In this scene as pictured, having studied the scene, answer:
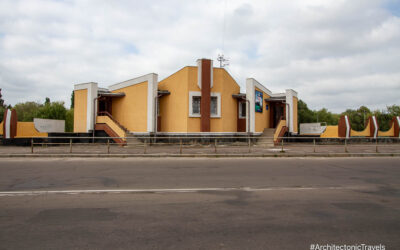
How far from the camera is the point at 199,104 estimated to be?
23.2 metres

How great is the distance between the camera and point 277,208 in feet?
17.8

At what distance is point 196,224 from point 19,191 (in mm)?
5118

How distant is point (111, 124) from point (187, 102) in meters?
6.78

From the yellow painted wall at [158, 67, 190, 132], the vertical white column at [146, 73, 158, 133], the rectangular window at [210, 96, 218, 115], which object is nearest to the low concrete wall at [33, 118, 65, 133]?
the vertical white column at [146, 73, 158, 133]

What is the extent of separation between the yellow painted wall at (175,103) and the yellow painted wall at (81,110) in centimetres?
684

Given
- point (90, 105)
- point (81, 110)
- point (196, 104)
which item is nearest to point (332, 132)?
point (196, 104)

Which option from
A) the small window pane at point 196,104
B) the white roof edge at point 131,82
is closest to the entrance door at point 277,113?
the small window pane at point 196,104

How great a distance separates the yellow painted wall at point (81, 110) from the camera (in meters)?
23.9

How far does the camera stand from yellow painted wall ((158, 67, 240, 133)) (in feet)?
74.2

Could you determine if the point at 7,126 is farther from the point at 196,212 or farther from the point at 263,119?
the point at 196,212

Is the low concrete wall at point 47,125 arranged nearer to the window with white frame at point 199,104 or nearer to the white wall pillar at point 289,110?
the window with white frame at point 199,104

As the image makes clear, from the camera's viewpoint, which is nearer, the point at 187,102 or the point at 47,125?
the point at 187,102

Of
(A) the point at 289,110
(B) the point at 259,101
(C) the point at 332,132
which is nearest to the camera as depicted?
(B) the point at 259,101

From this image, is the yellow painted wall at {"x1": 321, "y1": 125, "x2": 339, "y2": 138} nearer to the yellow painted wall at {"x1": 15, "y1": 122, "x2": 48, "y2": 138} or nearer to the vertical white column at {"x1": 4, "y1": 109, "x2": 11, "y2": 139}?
the yellow painted wall at {"x1": 15, "y1": 122, "x2": 48, "y2": 138}
